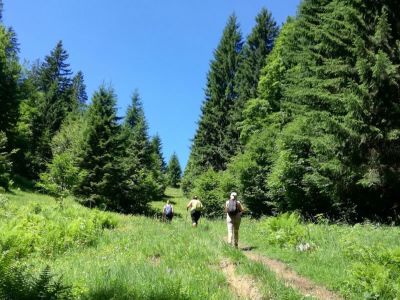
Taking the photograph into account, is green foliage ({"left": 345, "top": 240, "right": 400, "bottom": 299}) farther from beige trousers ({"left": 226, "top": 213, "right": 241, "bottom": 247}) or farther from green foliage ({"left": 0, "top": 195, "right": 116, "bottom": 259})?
green foliage ({"left": 0, "top": 195, "right": 116, "bottom": 259})

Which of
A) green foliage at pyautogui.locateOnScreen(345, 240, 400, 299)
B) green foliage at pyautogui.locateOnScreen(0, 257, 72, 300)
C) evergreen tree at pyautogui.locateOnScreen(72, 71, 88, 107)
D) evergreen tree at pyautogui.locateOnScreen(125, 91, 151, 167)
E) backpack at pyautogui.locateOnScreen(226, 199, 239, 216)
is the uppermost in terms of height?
→ evergreen tree at pyautogui.locateOnScreen(72, 71, 88, 107)

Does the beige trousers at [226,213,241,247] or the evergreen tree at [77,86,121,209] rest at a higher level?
the evergreen tree at [77,86,121,209]

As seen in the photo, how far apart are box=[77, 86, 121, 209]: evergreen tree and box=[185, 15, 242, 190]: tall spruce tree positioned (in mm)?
15033

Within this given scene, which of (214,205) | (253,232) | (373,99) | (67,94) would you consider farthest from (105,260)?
(67,94)

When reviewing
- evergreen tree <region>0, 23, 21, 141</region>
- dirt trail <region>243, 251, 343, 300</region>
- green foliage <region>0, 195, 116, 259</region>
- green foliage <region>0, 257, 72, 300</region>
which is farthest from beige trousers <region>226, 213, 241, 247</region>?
evergreen tree <region>0, 23, 21, 141</region>

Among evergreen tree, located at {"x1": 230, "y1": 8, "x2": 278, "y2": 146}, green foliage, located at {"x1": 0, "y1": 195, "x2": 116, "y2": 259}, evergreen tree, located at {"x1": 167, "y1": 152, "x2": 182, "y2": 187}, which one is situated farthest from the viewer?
evergreen tree, located at {"x1": 167, "y1": 152, "x2": 182, "y2": 187}

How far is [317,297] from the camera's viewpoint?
9.66 m

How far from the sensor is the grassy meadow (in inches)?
346

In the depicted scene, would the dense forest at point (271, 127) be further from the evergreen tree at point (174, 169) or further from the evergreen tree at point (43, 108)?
the evergreen tree at point (174, 169)

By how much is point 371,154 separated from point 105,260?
11.8 meters

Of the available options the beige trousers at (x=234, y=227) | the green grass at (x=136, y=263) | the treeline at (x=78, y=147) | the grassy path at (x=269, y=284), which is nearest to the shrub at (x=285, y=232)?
the beige trousers at (x=234, y=227)

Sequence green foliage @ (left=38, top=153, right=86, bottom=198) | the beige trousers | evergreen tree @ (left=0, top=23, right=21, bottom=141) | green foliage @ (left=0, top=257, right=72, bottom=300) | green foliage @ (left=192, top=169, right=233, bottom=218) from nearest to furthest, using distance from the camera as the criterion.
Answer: green foliage @ (left=0, top=257, right=72, bottom=300), the beige trousers, green foliage @ (left=38, top=153, right=86, bottom=198), green foliage @ (left=192, top=169, right=233, bottom=218), evergreen tree @ (left=0, top=23, right=21, bottom=141)

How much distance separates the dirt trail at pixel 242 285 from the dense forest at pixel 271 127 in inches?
343

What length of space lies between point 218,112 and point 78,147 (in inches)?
793
